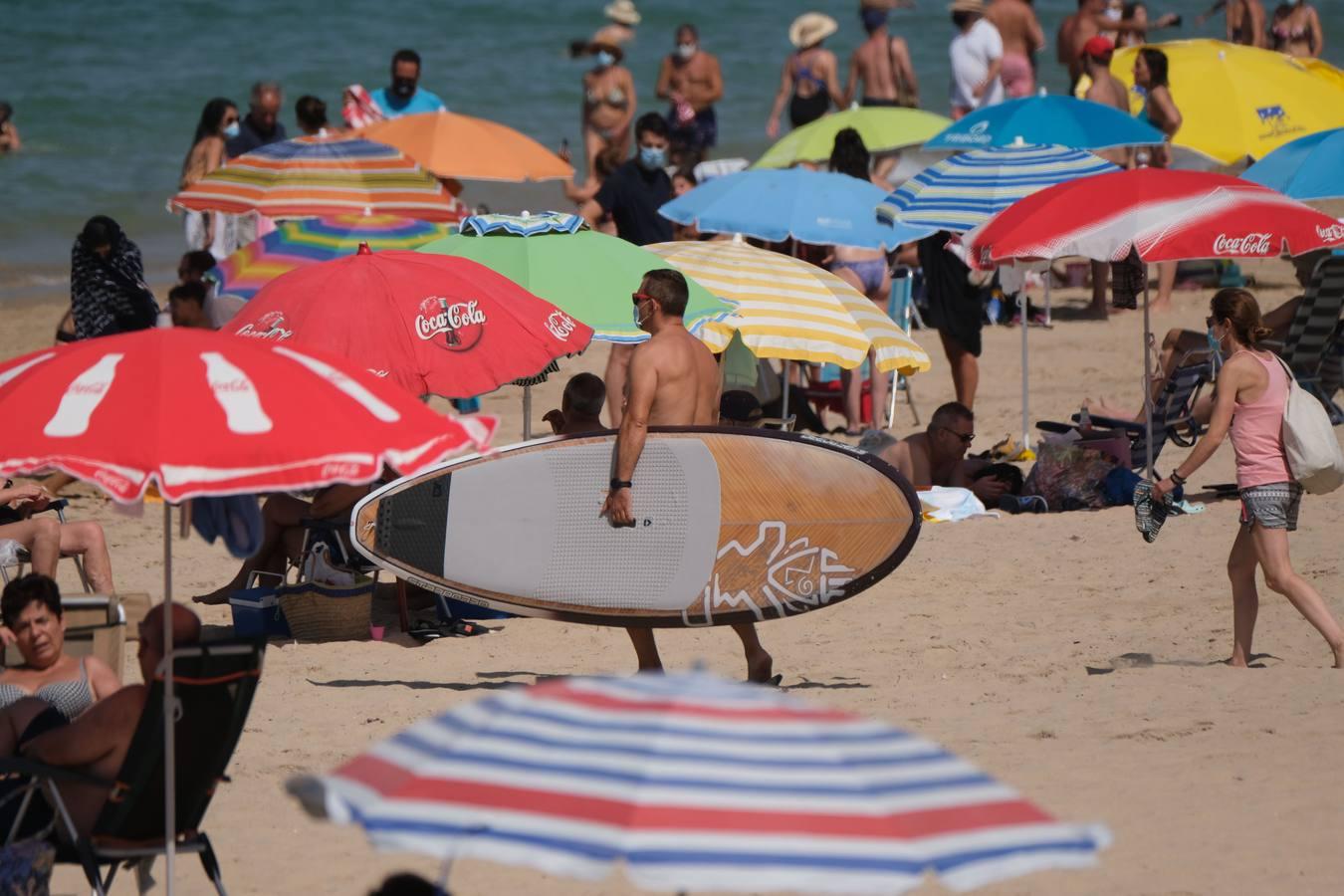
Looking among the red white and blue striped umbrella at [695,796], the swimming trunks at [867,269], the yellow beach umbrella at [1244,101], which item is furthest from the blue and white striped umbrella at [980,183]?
the red white and blue striped umbrella at [695,796]

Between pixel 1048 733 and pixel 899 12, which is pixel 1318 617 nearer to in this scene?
pixel 1048 733

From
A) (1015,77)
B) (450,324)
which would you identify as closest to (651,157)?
(450,324)

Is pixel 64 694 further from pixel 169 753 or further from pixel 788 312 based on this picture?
pixel 788 312

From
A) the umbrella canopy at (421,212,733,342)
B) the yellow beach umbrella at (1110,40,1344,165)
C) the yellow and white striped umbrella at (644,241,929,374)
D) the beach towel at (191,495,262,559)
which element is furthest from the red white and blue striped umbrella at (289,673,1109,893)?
the yellow beach umbrella at (1110,40,1344,165)

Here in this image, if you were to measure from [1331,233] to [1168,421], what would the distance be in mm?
1934

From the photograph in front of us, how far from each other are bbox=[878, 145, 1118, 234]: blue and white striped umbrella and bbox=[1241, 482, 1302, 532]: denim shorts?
377cm

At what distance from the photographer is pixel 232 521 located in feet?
16.0

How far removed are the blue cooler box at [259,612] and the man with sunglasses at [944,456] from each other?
129 inches

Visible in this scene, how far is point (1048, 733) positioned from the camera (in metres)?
6.46

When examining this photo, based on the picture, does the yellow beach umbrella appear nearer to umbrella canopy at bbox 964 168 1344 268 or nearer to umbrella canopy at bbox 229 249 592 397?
umbrella canopy at bbox 964 168 1344 268

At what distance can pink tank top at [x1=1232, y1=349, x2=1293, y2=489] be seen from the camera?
6918 millimetres

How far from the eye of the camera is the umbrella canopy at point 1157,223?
8141 millimetres

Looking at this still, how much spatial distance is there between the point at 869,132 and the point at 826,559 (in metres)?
8.20

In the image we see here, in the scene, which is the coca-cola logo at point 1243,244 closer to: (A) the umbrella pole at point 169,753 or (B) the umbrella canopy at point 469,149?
(A) the umbrella pole at point 169,753
